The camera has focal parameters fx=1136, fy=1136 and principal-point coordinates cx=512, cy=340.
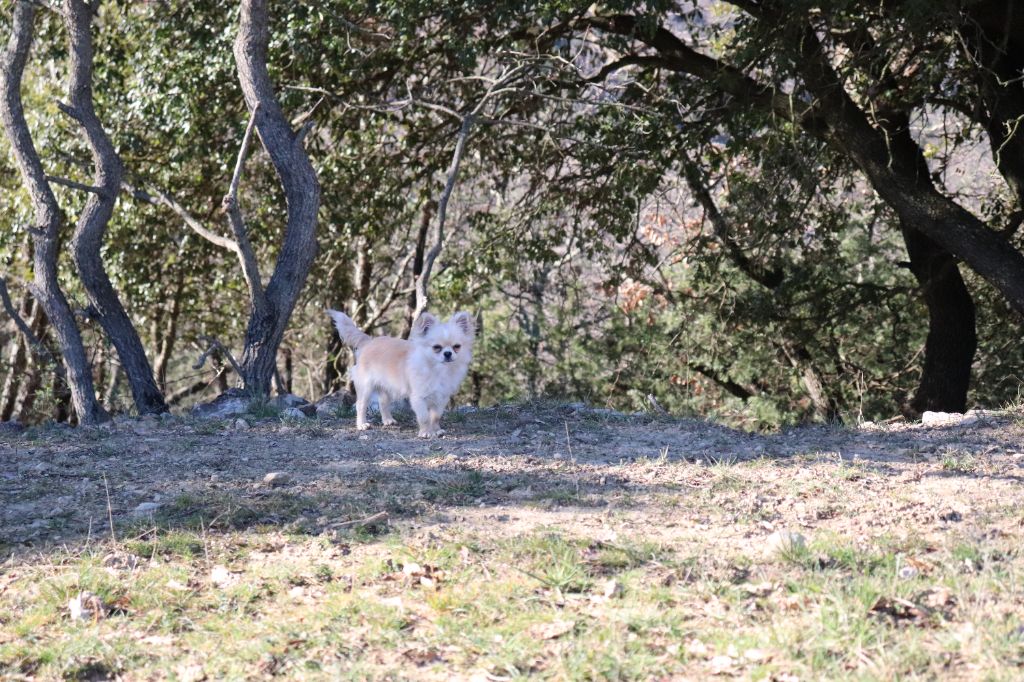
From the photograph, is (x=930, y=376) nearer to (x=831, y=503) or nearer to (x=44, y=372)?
(x=831, y=503)

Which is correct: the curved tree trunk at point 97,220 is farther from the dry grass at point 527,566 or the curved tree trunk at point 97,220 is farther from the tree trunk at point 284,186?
the dry grass at point 527,566

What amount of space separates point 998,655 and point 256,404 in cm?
608

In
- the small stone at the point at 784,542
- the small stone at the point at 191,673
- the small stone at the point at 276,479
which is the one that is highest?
the small stone at the point at 276,479

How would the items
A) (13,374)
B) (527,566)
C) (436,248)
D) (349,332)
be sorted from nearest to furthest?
(527,566)
(349,332)
(436,248)
(13,374)

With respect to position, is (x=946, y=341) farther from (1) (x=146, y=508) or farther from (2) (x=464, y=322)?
(1) (x=146, y=508)

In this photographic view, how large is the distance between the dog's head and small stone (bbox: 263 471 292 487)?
1578 millimetres

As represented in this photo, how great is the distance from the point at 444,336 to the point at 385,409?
0.96 metres

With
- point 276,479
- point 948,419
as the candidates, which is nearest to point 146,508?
point 276,479

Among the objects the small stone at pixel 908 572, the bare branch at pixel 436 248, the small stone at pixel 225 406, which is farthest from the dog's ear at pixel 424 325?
the small stone at pixel 908 572

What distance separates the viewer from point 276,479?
224 inches

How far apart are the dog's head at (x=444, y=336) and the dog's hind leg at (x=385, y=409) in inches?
23.6

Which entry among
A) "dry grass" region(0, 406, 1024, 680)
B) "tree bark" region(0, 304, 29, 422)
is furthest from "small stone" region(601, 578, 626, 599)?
"tree bark" region(0, 304, 29, 422)

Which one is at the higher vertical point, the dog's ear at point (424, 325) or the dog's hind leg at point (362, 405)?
the dog's ear at point (424, 325)

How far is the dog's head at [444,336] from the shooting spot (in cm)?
709
